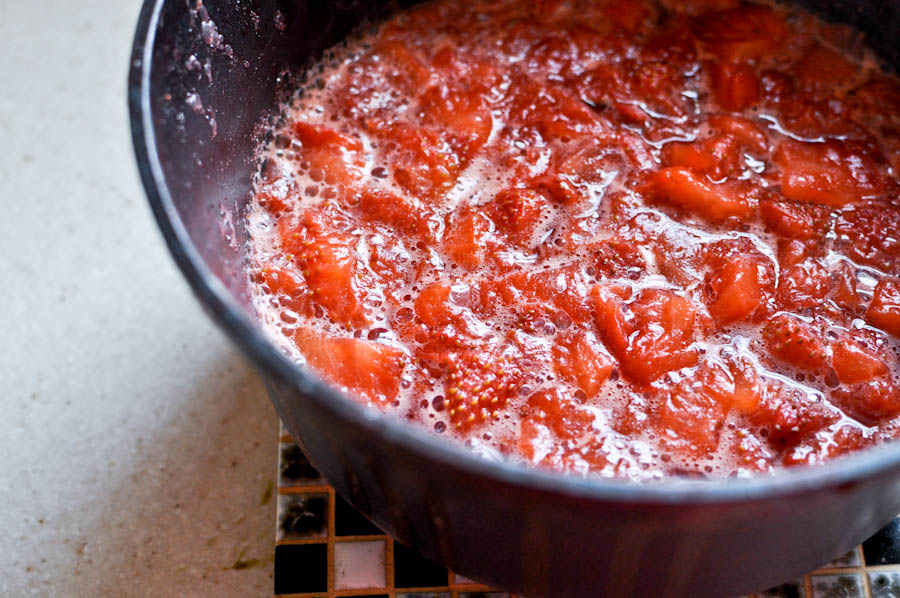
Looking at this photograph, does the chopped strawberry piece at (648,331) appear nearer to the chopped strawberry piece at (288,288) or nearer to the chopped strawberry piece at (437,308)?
the chopped strawberry piece at (437,308)

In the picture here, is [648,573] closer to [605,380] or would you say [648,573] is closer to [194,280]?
[605,380]

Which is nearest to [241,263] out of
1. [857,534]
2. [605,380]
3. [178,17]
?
[178,17]

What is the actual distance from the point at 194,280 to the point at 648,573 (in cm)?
47

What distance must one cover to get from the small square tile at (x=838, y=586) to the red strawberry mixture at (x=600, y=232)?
0.17 meters

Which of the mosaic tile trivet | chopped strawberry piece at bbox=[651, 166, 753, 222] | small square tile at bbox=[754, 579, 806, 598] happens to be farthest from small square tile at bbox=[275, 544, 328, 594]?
chopped strawberry piece at bbox=[651, 166, 753, 222]

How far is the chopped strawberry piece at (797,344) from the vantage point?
1.06 meters

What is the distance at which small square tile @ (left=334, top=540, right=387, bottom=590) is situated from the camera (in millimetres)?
1069

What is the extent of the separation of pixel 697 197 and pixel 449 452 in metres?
A: 0.64

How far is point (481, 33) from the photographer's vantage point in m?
1.43

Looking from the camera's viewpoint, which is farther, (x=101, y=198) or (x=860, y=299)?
(x=101, y=198)

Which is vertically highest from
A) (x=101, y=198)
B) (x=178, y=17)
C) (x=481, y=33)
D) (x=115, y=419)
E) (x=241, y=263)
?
(x=178, y=17)

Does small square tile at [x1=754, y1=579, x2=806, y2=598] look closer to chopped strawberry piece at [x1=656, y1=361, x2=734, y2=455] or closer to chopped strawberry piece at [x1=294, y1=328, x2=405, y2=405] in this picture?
chopped strawberry piece at [x1=656, y1=361, x2=734, y2=455]

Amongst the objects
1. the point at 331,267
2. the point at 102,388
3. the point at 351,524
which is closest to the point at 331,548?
the point at 351,524

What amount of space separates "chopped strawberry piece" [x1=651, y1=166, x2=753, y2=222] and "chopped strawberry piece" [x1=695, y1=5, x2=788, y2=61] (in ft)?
0.95
